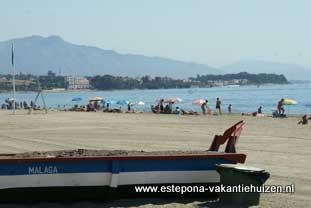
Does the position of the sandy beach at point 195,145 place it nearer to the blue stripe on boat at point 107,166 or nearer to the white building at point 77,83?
the blue stripe on boat at point 107,166

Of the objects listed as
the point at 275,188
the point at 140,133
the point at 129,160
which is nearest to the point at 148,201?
the point at 129,160

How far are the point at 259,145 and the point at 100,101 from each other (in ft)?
161

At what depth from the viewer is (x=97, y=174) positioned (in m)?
9.56

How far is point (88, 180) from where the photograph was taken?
9.62 m

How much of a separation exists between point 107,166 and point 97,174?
0.19 meters

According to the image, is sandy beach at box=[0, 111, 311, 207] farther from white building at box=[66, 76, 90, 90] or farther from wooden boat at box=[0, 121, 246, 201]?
white building at box=[66, 76, 90, 90]

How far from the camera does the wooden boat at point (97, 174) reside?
9398 mm

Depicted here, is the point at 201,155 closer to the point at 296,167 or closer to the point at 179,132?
the point at 296,167

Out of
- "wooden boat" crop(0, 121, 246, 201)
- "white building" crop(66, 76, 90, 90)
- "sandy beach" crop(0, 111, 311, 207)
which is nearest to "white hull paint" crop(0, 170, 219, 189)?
"wooden boat" crop(0, 121, 246, 201)

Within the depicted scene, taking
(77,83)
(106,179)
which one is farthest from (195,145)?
(77,83)

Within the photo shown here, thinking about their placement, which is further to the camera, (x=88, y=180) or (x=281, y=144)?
(x=281, y=144)

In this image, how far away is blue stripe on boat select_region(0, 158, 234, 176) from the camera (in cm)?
938

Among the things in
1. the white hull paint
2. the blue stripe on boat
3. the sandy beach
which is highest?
the blue stripe on boat

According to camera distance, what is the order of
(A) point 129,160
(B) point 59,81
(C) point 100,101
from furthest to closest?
(B) point 59,81
(C) point 100,101
(A) point 129,160
